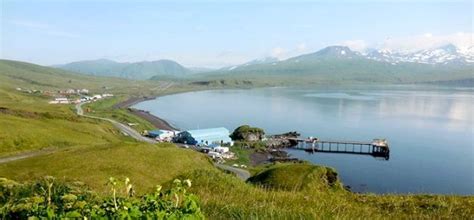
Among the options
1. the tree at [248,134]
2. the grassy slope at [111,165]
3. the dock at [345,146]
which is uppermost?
the grassy slope at [111,165]

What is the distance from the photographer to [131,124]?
101125 millimetres

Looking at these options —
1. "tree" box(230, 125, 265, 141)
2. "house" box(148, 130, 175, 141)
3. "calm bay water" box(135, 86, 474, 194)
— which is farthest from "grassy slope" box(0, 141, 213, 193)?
"tree" box(230, 125, 265, 141)

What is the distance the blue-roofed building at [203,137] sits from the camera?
83625 millimetres

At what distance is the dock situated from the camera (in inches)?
3155

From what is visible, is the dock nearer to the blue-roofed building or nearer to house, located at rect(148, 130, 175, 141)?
the blue-roofed building

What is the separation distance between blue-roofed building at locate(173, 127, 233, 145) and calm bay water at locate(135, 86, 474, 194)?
13320 millimetres

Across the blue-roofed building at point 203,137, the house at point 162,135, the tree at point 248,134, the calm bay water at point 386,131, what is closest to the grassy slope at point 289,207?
the calm bay water at point 386,131

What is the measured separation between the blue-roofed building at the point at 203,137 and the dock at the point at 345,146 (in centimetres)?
1447

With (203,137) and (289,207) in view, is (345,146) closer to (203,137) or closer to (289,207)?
(203,137)

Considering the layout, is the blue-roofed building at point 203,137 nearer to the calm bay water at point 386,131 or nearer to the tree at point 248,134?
the tree at point 248,134

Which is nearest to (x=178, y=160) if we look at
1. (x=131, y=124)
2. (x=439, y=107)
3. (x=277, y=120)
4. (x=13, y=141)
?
(x=13, y=141)

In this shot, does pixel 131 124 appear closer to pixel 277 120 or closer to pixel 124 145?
pixel 277 120

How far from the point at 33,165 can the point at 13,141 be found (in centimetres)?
1668

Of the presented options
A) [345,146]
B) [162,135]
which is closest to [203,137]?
[162,135]
